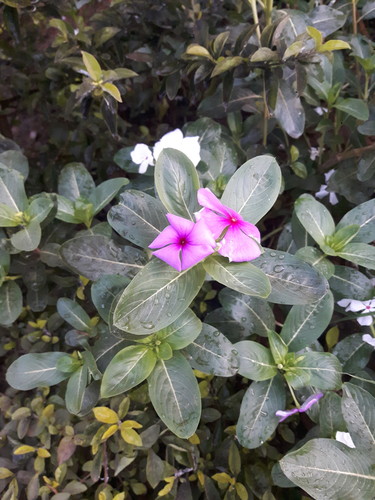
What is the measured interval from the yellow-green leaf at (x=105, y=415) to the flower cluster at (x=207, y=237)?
596 mm

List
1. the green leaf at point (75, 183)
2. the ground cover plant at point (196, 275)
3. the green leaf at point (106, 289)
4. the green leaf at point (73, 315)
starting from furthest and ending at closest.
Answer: the green leaf at point (75, 183) < the green leaf at point (73, 315) < the green leaf at point (106, 289) < the ground cover plant at point (196, 275)

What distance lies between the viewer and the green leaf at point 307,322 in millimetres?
1104

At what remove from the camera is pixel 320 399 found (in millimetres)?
1212

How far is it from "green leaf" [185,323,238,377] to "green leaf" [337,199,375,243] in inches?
18.1

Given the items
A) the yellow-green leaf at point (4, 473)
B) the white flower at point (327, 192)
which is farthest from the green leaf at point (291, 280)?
the yellow-green leaf at point (4, 473)

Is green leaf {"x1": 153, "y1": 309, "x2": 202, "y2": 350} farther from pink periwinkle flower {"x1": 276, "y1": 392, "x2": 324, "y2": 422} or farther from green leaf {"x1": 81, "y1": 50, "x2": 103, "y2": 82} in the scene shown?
green leaf {"x1": 81, "y1": 50, "x2": 103, "y2": 82}

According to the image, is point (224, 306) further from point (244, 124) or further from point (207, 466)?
point (244, 124)

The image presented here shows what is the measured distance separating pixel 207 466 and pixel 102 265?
774 millimetres

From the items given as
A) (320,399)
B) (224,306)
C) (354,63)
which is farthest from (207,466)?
(354,63)

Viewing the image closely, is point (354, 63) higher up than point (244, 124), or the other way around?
point (354, 63)

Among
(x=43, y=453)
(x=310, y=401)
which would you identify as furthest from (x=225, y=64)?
(x=43, y=453)

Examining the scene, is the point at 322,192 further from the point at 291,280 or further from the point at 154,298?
the point at 154,298

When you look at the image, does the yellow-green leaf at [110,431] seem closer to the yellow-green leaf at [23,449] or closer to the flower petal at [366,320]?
the yellow-green leaf at [23,449]

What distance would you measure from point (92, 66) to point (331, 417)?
42.9 inches
